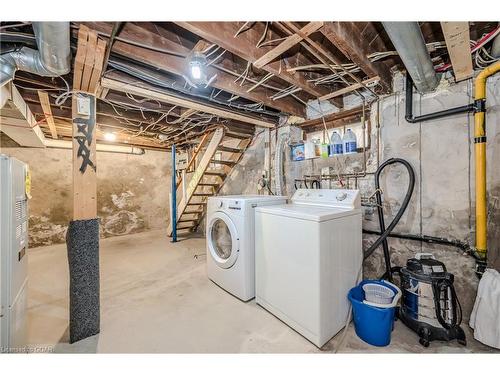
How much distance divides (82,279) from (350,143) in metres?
2.84

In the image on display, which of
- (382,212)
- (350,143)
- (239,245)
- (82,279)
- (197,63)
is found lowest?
(82,279)

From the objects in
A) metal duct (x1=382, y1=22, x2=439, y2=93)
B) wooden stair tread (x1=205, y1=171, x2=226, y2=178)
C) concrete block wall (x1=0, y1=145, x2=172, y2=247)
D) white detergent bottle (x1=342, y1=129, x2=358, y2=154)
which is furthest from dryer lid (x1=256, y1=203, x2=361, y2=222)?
concrete block wall (x1=0, y1=145, x2=172, y2=247)

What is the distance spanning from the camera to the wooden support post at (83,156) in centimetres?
166

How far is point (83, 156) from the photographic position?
66.4 inches

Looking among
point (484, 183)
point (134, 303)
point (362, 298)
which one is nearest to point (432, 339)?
point (362, 298)

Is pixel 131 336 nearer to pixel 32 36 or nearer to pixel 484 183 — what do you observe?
pixel 32 36

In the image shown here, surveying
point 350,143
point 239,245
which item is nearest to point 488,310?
point 350,143

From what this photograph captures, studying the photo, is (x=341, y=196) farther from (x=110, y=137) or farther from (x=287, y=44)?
(x=110, y=137)

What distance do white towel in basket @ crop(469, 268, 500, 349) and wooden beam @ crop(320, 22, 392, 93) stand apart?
1817mm

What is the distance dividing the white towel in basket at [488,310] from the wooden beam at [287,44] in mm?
2154

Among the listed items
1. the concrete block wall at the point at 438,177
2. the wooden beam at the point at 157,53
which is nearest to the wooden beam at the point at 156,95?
the wooden beam at the point at 157,53

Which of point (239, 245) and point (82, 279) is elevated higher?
point (239, 245)

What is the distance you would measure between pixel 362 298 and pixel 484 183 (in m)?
1.31

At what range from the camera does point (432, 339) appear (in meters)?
1.58
